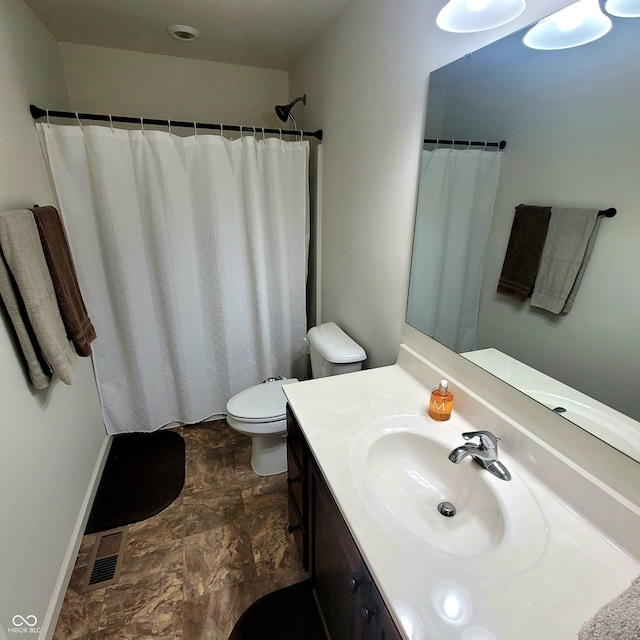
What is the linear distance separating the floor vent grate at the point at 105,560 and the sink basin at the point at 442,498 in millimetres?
1341

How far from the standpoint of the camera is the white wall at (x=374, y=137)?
121cm

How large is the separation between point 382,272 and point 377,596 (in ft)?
3.91

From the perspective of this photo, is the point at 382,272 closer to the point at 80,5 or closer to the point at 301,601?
the point at 301,601

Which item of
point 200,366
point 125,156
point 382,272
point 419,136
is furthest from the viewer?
point 200,366

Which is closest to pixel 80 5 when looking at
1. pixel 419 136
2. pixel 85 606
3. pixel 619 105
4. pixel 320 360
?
pixel 419 136

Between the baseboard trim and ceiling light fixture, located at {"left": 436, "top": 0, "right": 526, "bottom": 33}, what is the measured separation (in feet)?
7.76

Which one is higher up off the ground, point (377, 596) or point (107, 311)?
point (107, 311)

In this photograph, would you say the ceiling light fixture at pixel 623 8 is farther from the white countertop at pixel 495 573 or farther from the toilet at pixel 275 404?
the toilet at pixel 275 404

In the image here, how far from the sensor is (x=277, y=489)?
1945 mm

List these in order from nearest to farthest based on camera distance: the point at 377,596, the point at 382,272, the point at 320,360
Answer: the point at 377,596, the point at 382,272, the point at 320,360

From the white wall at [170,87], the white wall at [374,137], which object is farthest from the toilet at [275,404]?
the white wall at [170,87]

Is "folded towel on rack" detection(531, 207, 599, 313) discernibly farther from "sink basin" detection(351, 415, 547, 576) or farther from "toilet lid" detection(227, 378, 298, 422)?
"toilet lid" detection(227, 378, 298, 422)

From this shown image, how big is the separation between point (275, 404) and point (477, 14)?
1726mm

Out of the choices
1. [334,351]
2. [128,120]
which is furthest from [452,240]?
[128,120]
